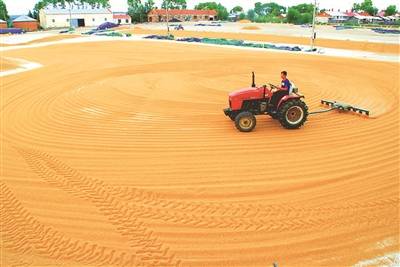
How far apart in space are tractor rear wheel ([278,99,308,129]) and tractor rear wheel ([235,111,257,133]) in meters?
0.71

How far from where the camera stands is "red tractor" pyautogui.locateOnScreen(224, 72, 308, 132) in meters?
9.35

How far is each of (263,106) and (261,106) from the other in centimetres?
6

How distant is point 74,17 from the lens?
78312 mm

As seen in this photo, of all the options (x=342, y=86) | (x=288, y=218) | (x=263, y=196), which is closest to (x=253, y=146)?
(x=263, y=196)

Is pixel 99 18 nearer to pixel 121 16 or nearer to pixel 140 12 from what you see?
pixel 121 16

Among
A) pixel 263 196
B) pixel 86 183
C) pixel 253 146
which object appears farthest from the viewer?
pixel 253 146

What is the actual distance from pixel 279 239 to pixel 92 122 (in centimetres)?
717

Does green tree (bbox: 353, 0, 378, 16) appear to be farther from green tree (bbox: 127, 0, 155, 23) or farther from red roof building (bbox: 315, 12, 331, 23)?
green tree (bbox: 127, 0, 155, 23)

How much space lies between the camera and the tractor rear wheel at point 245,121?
9359 mm

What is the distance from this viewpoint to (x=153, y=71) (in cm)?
1950

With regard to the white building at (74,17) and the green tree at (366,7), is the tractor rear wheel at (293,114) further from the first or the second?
the green tree at (366,7)

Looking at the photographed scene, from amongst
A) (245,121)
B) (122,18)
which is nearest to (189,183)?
(245,121)

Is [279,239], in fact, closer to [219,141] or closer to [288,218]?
[288,218]

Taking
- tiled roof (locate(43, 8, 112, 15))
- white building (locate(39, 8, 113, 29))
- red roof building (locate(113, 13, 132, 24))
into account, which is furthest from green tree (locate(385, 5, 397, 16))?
tiled roof (locate(43, 8, 112, 15))
